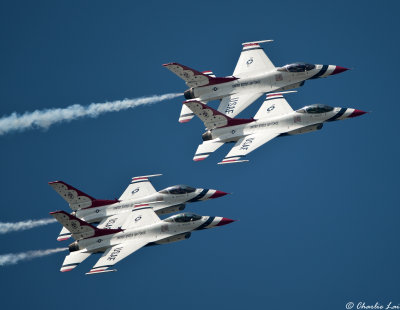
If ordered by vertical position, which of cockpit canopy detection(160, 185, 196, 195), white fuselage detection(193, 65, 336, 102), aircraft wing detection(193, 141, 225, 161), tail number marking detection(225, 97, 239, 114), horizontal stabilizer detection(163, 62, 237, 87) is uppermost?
horizontal stabilizer detection(163, 62, 237, 87)

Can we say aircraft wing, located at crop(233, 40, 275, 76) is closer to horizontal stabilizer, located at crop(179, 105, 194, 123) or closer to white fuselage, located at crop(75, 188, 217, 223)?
horizontal stabilizer, located at crop(179, 105, 194, 123)

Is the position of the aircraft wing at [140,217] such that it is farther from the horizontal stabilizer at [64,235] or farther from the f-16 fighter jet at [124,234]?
the horizontal stabilizer at [64,235]

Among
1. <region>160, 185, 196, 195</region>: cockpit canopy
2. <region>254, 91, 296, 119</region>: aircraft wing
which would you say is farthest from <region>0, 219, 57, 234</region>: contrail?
<region>254, 91, 296, 119</region>: aircraft wing

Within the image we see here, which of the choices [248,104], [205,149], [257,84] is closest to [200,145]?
[205,149]

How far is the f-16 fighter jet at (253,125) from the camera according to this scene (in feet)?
279

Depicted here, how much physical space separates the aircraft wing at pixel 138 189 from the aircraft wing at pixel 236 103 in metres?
7.39

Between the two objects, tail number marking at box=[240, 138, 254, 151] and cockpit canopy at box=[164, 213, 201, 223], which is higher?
tail number marking at box=[240, 138, 254, 151]

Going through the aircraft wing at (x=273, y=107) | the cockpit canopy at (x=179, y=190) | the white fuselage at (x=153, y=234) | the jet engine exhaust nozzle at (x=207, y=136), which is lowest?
A: the white fuselage at (x=153, y=234)

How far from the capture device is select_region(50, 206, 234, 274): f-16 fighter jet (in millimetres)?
80438

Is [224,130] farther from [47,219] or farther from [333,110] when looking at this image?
[47,219]

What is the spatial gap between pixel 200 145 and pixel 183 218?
23.7ft

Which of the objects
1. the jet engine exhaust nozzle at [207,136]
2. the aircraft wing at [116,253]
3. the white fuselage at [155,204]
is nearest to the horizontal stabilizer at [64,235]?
the white fuselage at [155,204]

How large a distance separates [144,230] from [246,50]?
61.2 feet

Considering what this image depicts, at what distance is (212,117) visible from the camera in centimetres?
8569
